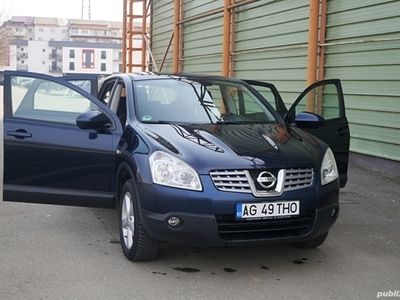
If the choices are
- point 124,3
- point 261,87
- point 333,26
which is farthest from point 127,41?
point 261,87

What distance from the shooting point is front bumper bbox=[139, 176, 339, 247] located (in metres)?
4.18

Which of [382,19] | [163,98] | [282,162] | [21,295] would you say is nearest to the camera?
[21,295]

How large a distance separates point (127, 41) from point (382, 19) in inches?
630

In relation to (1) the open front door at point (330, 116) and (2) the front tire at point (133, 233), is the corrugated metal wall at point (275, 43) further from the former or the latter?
(2) the front tire at point (133, 233)

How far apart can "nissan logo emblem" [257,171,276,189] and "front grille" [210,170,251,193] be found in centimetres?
10

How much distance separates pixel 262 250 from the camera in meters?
5.08

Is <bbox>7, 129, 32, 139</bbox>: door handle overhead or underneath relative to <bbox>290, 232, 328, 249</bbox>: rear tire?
overhead

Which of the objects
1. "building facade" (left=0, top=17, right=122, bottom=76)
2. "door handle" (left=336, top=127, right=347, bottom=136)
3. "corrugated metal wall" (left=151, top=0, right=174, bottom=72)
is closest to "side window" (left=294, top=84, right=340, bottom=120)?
"door handle" (left=336, top=127, right=347, bottom=136)

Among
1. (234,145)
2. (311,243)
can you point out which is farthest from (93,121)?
(311,243)

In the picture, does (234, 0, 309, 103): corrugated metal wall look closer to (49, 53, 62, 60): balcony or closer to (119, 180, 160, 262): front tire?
(119, 180, 160, 262): front tire

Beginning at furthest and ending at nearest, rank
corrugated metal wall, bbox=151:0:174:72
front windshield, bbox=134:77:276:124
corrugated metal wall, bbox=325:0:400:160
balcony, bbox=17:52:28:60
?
balcony, bbox=17:52:28:60 → corrugated metal wall, bbox=151:0:174:72 → corrugated metal wall, bbox=325:0:400:160 → front windshield, bbox=134:77:276:124

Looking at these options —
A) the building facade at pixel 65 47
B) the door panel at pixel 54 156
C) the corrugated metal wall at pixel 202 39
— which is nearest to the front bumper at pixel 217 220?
the door panel at pixel 54 156

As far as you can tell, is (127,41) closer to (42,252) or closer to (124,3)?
(124,3)

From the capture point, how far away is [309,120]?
18.7ft
